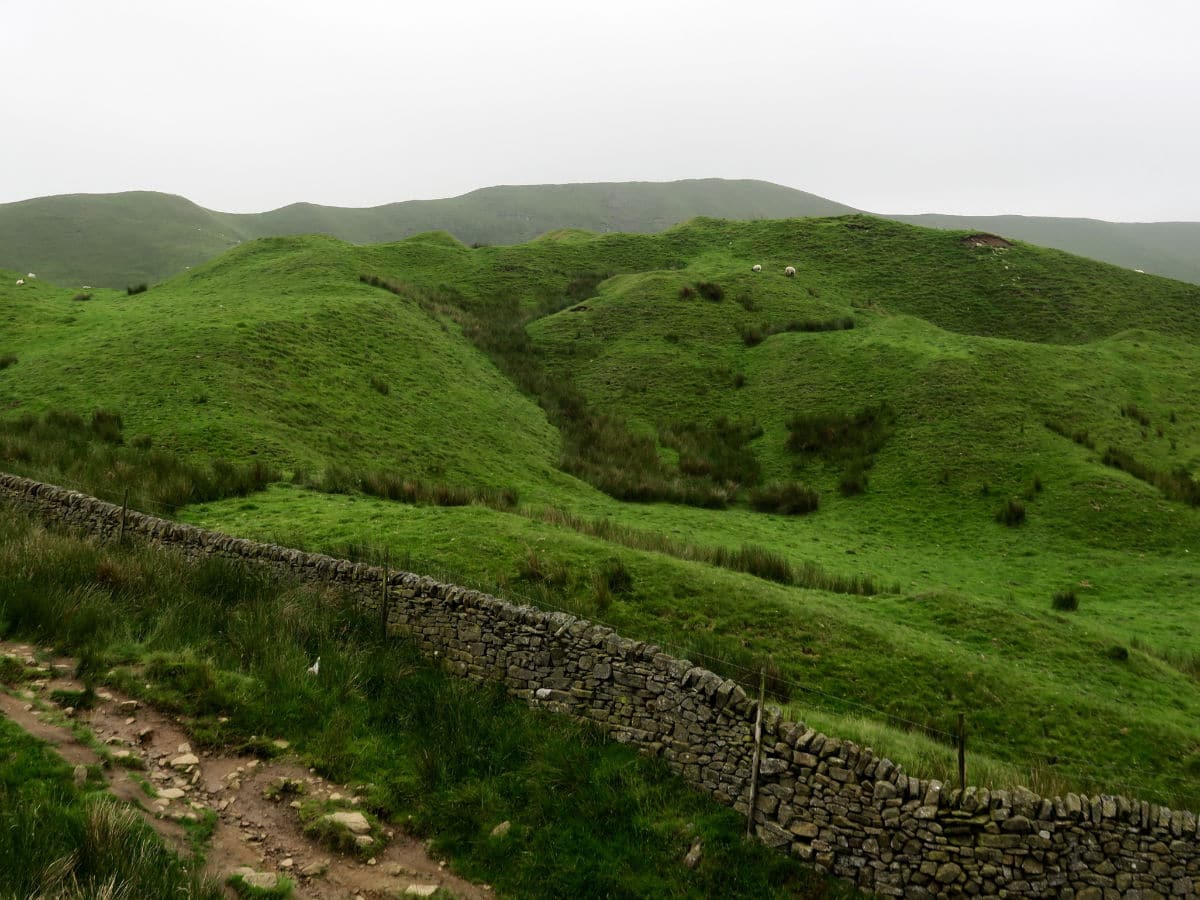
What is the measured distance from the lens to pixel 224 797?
22.5 ft

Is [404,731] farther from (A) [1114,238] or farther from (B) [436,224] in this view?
(A) [1114,238]

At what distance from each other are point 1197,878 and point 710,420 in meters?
25.8

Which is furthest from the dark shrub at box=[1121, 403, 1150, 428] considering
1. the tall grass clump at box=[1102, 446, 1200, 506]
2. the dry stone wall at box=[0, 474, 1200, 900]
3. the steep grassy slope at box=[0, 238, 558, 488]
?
the dry stone wall at box=[0, 474, 1200, 900]

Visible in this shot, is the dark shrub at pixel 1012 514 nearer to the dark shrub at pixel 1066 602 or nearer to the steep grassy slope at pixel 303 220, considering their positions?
the dark shrub at pixel 1066 602

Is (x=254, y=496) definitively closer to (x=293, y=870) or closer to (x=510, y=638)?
(x=510, y=638)

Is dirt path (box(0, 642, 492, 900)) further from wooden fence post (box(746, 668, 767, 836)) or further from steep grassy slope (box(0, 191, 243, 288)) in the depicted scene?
steep grassy slope (box(0, 191, 243, 288))

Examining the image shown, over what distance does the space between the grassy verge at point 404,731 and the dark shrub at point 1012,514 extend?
706 inches

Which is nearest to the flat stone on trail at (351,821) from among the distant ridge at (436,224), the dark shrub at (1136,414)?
the dark shrub at (1136,414)

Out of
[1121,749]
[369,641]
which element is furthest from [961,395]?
[369,641]

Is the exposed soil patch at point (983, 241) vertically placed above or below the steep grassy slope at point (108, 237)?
below

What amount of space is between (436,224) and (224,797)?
163340 mm

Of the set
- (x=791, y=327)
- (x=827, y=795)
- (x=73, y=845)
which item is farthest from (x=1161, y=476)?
(x=73, y=845)

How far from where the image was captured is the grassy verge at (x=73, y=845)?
190 inches

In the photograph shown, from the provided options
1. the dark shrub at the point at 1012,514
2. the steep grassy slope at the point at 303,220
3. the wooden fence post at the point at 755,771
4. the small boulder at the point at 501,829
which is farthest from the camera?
the steep grassy slope at the point at 303,220
